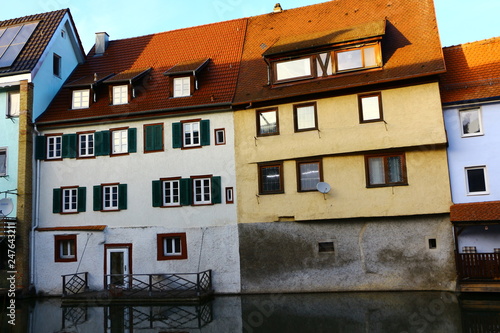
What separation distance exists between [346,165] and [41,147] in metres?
15.0

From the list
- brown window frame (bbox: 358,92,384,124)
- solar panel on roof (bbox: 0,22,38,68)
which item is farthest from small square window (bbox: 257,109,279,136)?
solar panel on roof (bbox: 0,22,38,68)

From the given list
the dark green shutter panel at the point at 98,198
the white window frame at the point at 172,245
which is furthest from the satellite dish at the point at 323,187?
the dark green shutter panel at the point at 98,198

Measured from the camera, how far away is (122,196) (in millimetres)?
22078

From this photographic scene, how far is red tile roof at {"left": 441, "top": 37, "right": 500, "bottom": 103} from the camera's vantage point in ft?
61.9

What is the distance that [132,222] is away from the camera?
21.8 meters

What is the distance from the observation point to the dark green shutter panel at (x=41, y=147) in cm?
2331

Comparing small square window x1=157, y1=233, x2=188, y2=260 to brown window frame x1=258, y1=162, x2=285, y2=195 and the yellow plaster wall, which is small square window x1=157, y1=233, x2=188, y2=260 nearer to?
the yellow plaster wall

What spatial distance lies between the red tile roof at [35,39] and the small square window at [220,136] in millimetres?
10089

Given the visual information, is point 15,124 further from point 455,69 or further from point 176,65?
point 455,69

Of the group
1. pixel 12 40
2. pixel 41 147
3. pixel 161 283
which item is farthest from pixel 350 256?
pixel 12 40

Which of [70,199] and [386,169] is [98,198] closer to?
[70,199]

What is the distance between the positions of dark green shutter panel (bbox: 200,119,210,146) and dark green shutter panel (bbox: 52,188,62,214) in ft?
25.2

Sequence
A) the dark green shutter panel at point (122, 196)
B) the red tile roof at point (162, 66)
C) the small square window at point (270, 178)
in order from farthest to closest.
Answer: the red tile roof at point (162, 66) < the dark green shutter panel at point (122, 196) < the small square window at point (270, 178)

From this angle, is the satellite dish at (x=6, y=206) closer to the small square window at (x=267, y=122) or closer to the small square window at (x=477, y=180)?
the small square window at (x=267, y=122)
